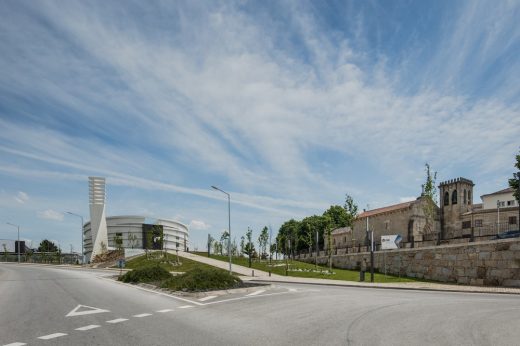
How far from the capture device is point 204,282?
64.1ft

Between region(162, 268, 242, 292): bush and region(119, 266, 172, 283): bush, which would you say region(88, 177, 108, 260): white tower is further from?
region(162, 268, 242, 292): bush

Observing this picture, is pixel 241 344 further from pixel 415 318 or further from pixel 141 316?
→ pixel 415 318

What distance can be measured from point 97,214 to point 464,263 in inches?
4086

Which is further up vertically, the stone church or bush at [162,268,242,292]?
the stone church

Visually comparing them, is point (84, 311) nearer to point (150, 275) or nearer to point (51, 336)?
point (51, 336)

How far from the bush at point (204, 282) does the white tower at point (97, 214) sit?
3660 inches

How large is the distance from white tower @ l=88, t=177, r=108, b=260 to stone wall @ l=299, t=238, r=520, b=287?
88.4 metres

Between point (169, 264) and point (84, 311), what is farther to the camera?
point (169, 264)

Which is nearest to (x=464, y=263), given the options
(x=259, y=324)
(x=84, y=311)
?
(x=259, y=324)

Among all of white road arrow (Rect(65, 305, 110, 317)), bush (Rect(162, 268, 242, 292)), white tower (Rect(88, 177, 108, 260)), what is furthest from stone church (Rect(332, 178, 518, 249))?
white tower (Rect(88, 177, 108, 260))

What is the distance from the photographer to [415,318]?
35.2 ft

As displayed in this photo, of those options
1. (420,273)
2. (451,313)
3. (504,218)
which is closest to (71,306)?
(451,313)

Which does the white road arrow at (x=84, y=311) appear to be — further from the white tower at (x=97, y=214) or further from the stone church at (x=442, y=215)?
the white tower at (x=97, y=214)

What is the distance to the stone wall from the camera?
25.1 m
